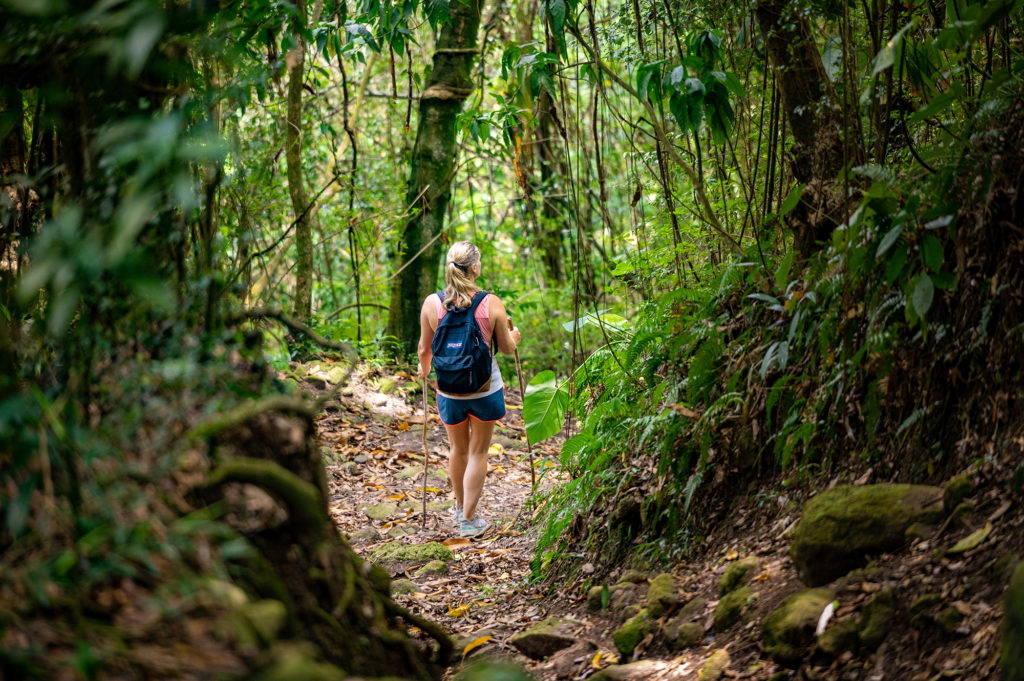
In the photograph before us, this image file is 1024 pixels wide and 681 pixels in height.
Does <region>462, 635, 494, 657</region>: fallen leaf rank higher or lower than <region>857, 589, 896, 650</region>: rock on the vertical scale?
lower

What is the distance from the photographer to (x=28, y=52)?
178 centimetres

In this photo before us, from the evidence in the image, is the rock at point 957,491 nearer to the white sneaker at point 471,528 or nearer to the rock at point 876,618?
the rock at point 876,618

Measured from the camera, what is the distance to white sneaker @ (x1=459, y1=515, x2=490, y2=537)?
557 cm

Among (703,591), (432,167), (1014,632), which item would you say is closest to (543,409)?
Result: (703,591)

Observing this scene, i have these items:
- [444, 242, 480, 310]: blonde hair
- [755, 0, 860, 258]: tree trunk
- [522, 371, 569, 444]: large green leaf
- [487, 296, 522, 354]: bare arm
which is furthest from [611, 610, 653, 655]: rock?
[444, 242, 480, 310]: blonde hair

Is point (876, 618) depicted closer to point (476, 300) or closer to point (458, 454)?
point (476, 300)

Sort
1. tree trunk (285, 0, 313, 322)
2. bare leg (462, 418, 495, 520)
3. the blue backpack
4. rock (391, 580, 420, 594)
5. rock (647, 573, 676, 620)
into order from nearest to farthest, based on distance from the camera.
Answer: rock (647, 573, 676, 620) < rock (391, 580, 420, 594) < the blue backpack < bare leg (462, 418, 495, 520) < tree trunk (285, 0, 313, 322)

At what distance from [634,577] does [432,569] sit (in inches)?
62.6

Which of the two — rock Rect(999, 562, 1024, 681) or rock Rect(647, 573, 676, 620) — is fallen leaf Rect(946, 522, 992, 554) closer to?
rock Rect(999, 562, 1024, 681)

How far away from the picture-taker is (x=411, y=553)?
16.5 ft

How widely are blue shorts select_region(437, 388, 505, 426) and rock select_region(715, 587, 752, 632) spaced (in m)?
2.49

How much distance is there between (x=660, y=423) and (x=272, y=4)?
273 cm

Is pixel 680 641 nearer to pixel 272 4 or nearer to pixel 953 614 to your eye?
pixel 953 614

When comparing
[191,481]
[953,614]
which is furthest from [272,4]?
[953,614]
